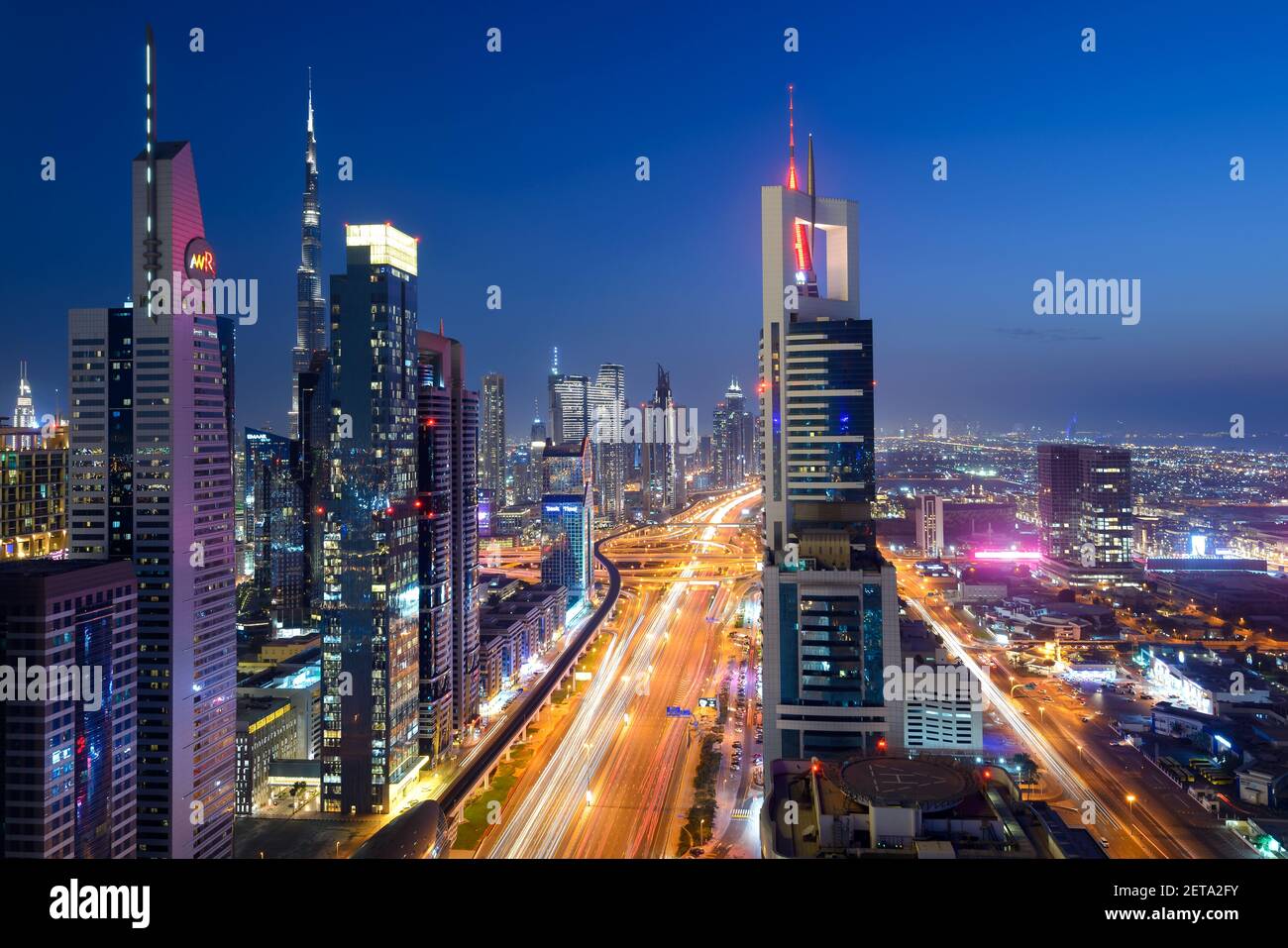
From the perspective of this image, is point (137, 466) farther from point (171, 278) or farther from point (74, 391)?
point (171, 278)

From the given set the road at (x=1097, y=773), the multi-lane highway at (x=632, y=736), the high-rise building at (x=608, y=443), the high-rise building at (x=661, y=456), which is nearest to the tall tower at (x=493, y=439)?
the high-rise building at (x=608, y=443)

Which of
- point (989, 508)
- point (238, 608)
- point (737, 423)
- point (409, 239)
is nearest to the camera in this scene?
point (409, 239)

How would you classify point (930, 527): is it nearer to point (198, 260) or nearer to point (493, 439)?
point (493, 439)

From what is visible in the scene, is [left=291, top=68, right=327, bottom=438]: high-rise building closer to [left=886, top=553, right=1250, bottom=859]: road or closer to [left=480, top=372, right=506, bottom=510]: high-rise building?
[left=480, top=372, right=506, bottom=510]: high-rise building

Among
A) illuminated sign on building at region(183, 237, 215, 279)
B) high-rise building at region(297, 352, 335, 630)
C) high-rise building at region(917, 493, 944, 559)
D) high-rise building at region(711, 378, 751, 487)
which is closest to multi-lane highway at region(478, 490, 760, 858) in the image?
high-rise building at region(917, 493, 944, 559)

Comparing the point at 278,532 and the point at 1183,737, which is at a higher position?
the point at 278,532

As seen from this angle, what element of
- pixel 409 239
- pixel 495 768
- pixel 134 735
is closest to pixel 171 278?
pixel 409 239

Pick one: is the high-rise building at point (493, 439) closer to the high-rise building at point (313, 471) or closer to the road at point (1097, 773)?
the high-rise building at point (313, 471)
